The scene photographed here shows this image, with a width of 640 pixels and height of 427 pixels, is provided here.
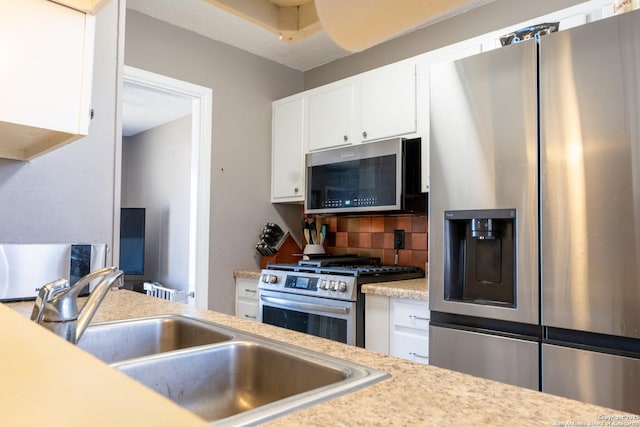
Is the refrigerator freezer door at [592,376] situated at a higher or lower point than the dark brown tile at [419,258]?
lower

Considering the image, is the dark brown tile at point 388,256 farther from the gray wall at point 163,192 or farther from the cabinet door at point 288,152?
the gray wall at point 163,192

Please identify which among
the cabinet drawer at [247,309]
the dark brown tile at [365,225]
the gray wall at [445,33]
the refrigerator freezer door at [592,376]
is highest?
the gray wall at [445,33]

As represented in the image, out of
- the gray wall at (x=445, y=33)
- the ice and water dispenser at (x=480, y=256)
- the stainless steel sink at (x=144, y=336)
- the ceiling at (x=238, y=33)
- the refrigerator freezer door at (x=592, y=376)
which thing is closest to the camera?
the stainless steel sink at (x=144, y=336)

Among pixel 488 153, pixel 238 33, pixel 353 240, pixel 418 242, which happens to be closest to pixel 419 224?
pixel 418 242

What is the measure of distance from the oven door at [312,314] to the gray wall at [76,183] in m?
1.12

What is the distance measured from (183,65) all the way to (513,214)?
7.51 feet

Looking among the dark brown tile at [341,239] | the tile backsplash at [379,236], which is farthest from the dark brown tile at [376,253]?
the dark brown tile at [341,239]

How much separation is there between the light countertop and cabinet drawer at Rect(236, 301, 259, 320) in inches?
73.8

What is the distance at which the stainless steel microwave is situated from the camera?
8.07ft

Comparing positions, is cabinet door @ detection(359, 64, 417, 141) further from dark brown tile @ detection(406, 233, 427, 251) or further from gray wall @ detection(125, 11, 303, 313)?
gray wall @ detection(125, 11, 303, 313)

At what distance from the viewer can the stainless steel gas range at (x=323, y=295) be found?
2.27 meters

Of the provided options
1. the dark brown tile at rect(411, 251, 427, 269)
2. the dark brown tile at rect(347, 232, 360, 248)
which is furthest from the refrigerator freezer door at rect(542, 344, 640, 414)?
the dark brown tile at rect(347, 232, 360, 248)

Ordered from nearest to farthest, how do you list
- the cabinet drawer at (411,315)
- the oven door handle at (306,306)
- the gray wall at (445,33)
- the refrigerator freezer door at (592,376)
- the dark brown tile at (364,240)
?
the refrigerator freezer door at (592,376)
the cabinet drawer at (411,315)
the oven door handle at (306,306)
the gray wall at (445,33)
the dark brown tile at (364,240)

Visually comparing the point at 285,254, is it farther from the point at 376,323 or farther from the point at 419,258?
the point at 376,323
